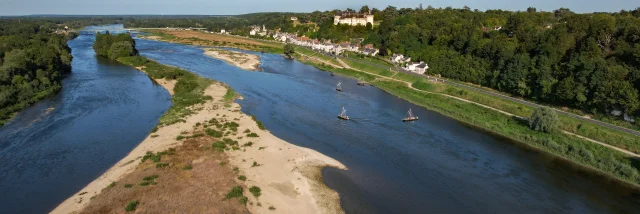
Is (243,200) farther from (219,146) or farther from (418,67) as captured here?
(418,67)

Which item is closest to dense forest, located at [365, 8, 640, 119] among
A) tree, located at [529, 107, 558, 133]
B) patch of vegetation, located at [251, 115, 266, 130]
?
tree, located at [529, 107, 558, 133]

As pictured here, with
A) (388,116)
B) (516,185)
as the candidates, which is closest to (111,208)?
(516,185)

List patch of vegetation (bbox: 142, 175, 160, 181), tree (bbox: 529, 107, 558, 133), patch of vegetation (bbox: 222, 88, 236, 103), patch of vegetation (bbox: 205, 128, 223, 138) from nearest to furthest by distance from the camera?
patch of vegetation (bbox: 142, 175, 160, 181) < patch of vegetation (bbox: 205, 128, 223, 138) < tree (bbox: 529, 107, 558, 133) < patch of vegetation (bbox: 222, 88, 236, 103)

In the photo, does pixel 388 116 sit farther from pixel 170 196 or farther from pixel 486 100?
pixel 170 196

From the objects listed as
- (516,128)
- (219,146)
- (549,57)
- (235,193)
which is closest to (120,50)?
(219,146)

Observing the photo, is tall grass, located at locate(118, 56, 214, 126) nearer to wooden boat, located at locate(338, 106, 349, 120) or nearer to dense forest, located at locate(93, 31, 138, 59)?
dense forest, located at locate(93, 31, 138, 59)

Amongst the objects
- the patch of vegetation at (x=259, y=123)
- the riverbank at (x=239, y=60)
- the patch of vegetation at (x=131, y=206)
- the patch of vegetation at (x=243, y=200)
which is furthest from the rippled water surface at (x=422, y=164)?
the riverbank at (x=239, y=60)

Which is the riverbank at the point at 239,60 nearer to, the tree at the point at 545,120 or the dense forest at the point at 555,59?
the dense forest at the point at 555,59
